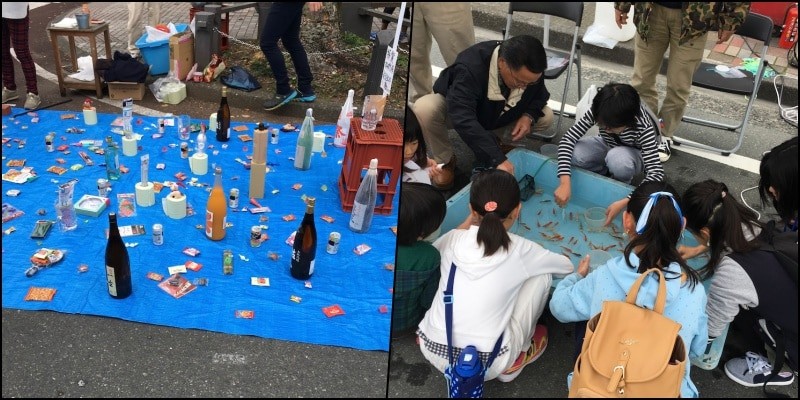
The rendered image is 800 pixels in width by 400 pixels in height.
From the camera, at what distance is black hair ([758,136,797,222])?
3.12 m

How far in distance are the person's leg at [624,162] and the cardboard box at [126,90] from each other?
403 cm

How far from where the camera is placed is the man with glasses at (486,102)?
3.97m

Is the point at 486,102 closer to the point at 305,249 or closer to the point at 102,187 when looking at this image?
the point at 305,249

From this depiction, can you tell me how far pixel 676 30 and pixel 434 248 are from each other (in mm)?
2853

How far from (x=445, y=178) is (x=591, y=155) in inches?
38.4

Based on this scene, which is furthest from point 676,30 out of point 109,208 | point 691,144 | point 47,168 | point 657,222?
point 47,168

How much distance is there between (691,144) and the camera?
539 cm

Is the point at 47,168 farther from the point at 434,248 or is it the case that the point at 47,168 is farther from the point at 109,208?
the point at 434,248

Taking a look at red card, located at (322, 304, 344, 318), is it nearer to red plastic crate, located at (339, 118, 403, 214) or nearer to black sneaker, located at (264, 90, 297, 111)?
red plastic crate, located at (339, 118, 403, 214)

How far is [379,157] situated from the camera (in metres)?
4.17

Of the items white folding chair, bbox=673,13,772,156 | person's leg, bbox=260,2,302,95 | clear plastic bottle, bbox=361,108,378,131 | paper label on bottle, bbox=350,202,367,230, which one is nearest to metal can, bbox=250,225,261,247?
paper label on bottle, bbox=350,202,367,230

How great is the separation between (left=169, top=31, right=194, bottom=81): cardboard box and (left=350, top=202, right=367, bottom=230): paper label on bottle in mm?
2949

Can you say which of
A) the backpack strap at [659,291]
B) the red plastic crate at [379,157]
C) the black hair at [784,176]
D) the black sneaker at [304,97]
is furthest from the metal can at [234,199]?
the black hair at [784,176]

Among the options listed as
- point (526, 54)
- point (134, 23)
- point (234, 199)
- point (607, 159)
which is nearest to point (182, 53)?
point (134, 23)
